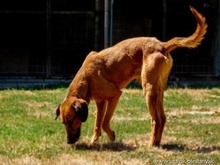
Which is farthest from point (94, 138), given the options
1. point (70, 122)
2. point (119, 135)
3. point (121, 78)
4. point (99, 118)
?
point (121, 78)

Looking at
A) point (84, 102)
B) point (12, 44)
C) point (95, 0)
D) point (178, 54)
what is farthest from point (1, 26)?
point (84, 102)

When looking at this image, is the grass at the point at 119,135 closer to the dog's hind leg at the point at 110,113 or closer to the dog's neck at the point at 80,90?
the dog's hind leg at the point at 110,113

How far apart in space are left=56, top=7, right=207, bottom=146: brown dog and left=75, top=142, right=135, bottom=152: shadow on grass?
16cm

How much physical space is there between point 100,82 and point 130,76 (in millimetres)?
459

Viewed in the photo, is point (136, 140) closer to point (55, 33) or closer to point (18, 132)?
point (18, 132)

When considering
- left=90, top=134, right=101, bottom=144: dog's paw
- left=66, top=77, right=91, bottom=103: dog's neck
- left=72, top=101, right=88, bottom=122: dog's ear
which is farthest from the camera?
left=90, top=134, right=101, bottom=144: dog's paw

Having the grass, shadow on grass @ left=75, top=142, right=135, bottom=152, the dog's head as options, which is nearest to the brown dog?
the dog's head

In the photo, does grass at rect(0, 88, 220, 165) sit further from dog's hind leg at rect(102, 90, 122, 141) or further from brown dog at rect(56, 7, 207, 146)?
brown dog at rect(56, 7, 207, 146)

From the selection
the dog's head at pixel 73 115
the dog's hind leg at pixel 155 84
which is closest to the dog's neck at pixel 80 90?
the dog's head at pixel 73 115

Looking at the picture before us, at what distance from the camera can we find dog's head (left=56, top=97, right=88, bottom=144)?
842cm

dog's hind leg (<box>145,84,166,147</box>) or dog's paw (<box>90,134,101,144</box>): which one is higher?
dog's hind leg (<box>145,84,166,147</box>)

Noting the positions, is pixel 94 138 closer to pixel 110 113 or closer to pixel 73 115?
pixel 110 113

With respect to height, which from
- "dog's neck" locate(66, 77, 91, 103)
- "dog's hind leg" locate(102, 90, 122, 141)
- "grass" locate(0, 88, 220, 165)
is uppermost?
"dog's neck" locate(66, 77, 91, 103)

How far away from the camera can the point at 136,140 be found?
9.20 metres
